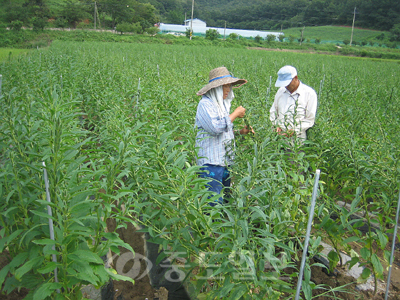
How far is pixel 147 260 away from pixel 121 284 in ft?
1.13

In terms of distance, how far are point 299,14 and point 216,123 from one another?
317 ft

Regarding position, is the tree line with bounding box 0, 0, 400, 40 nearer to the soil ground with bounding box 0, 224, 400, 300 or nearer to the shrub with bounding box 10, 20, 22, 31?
the shrub with bounding box 10, 20, 22, 31

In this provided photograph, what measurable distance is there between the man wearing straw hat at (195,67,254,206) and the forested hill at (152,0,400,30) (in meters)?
76.6

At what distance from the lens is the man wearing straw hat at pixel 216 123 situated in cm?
337

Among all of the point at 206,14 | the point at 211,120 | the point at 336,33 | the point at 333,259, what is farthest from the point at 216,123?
the point at 206,14

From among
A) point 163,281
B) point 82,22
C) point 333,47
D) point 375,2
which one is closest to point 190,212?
point 163,281

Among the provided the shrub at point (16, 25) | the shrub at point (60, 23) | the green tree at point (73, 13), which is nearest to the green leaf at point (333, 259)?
the shrub at point (16, 25)

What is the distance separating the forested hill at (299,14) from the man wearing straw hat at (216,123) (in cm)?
7659

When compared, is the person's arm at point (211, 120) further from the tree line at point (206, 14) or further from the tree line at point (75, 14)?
the tree line at point (75, 14)

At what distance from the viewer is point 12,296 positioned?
273 cm

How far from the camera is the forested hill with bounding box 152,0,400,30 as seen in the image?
6994 centimetres

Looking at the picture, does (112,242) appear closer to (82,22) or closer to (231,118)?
(231,118)

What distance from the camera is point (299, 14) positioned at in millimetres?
88812

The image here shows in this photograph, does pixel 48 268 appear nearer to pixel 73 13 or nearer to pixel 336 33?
pixel 73 13
